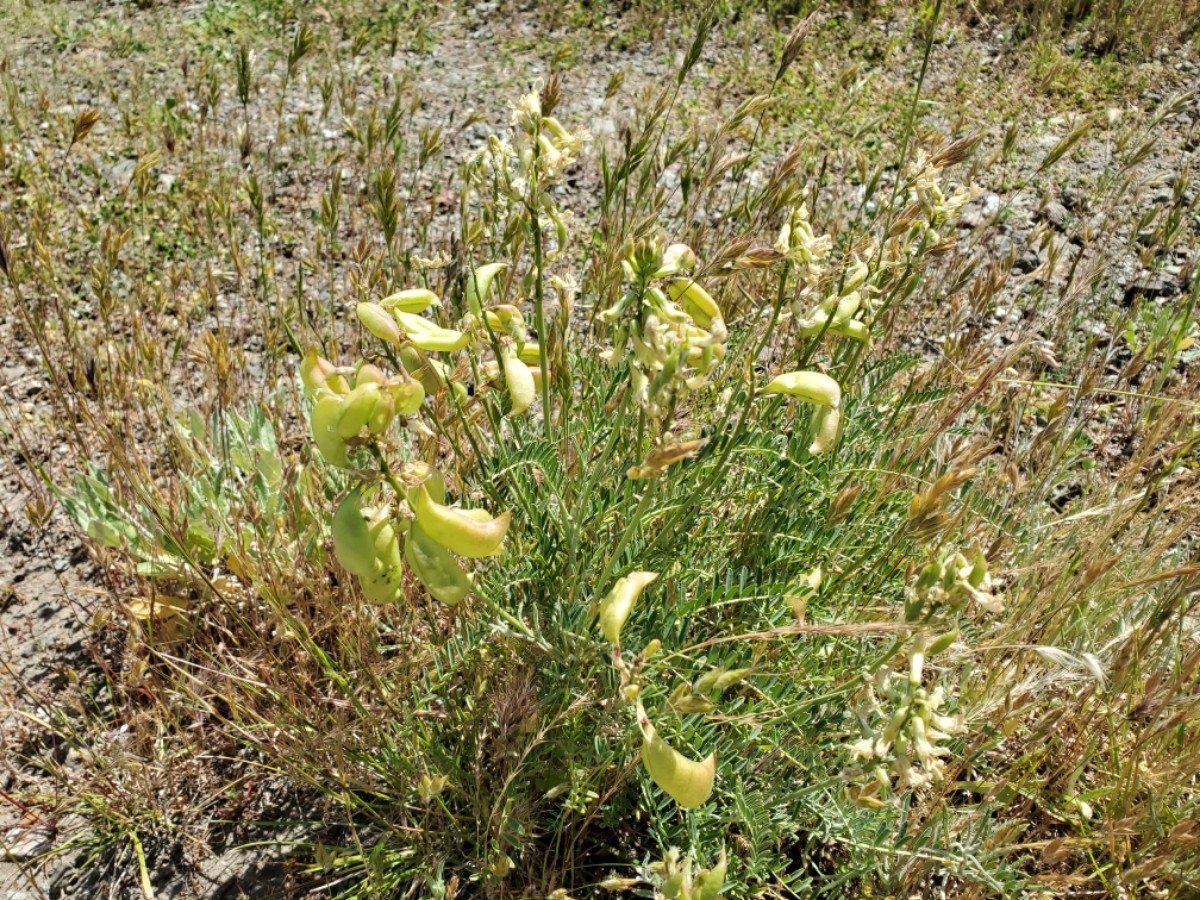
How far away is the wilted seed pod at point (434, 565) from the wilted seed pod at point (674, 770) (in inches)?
10.9

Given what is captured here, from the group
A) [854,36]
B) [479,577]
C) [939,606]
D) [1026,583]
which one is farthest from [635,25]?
[939,606]

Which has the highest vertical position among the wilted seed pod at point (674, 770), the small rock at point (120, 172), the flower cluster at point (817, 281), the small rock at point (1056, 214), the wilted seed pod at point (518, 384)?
the flower cluster at point (817, 281)

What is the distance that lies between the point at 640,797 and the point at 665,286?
3.07ft

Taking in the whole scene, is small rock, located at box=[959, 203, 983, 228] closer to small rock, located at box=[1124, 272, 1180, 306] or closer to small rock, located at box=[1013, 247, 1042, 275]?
small rock, located at box=[1013, 247, 1042, 275]

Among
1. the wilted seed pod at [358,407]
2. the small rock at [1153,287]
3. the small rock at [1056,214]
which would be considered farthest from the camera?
the small rock at [1056,214]

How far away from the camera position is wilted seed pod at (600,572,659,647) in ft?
3.58

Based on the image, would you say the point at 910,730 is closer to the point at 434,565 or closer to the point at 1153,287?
the point at 434,565

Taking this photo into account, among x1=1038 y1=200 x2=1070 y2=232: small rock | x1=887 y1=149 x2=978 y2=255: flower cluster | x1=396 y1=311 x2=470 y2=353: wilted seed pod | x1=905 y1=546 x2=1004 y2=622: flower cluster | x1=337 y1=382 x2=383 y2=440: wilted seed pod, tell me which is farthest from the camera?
x1=1038 y1=200 x2=1070 y2=232: small rock

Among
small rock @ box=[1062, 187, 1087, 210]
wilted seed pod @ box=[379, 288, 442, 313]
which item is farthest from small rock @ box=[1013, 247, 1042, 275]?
wilted seed pod @ box=[379, 288, 442, 313]

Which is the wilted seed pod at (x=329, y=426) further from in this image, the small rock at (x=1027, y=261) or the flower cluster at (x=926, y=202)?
the small rock at (x=1027, y=261)

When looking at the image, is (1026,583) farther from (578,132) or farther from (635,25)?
(635,25)

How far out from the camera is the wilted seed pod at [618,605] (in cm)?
109

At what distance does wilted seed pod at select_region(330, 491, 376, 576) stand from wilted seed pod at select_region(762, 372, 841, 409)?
61cm

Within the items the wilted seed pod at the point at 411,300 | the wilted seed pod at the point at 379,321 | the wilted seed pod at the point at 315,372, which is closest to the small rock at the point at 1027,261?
the wilted seed pod at the point at 411,300
